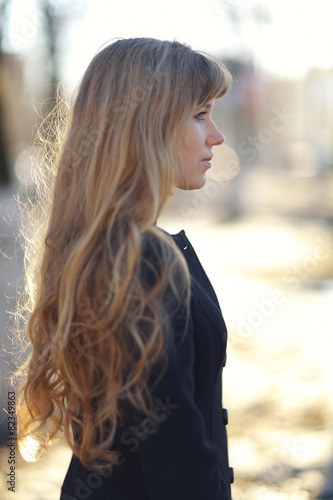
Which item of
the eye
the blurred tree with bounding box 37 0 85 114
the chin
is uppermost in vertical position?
the blurred tree with bounding box 37 0 85 114

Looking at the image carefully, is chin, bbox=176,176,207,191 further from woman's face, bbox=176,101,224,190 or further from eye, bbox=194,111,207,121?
eye, bbox=194,111,207,121

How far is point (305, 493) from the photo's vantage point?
10.5 feet

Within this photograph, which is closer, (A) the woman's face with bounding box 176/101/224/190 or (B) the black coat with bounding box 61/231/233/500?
(B) the black coat with bounding box 61/231/233/500

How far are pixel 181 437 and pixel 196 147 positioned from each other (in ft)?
2.46

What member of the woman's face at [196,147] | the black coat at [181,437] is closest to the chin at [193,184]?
the woman's face at [196,147]

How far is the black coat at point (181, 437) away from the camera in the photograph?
1330mm

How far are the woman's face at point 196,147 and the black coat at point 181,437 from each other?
11.5 inches

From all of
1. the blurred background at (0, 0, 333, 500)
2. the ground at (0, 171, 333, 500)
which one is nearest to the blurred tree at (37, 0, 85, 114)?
the blurred background at (0, 0, 333, 500)

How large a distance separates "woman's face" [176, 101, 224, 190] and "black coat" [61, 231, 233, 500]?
29 centimetres

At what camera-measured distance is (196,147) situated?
1577mm

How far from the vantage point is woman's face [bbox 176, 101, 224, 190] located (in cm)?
155

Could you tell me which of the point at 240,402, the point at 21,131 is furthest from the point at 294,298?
the point at 21,131

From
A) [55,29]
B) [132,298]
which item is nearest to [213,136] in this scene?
[132,298]

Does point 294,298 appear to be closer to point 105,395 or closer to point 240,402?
point 240,402
